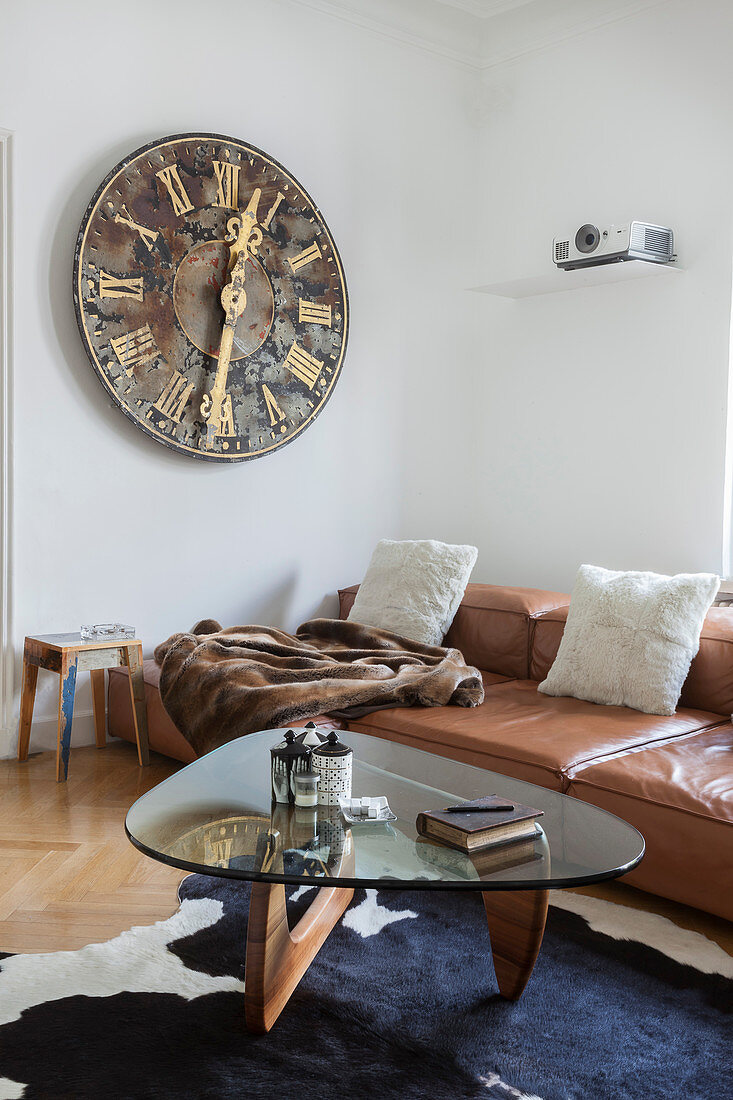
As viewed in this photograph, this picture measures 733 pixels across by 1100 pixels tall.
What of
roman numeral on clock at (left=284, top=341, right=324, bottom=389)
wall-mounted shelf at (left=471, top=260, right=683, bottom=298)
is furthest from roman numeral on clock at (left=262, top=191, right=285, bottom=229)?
wall-mounted shelf at (left=471, top=260, right=683, bottom=298)

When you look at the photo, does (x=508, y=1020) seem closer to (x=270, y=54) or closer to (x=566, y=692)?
(x=566, y=692)

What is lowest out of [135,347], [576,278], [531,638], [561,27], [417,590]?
[531,638]

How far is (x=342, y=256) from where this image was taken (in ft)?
14.1

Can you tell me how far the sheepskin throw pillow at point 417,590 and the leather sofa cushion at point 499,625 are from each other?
60mm

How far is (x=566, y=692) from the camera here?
320 centimetres

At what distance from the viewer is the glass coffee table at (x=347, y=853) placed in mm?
1621

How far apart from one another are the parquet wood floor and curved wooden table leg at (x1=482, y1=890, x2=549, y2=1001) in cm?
54

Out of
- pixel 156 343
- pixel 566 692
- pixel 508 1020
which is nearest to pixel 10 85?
pixel 156 343

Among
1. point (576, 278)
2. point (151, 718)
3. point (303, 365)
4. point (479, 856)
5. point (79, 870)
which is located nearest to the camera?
point (479, 856)

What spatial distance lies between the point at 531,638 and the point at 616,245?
1.52 m

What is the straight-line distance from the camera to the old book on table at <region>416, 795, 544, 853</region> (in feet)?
5.66

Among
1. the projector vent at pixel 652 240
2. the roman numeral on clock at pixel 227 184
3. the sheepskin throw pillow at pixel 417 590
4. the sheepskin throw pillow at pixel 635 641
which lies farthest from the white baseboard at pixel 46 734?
the projector vent at pixel 652 240

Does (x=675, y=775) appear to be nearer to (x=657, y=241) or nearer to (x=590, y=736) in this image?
(x=590, y=736)

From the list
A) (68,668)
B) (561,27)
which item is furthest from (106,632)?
(561,27)
